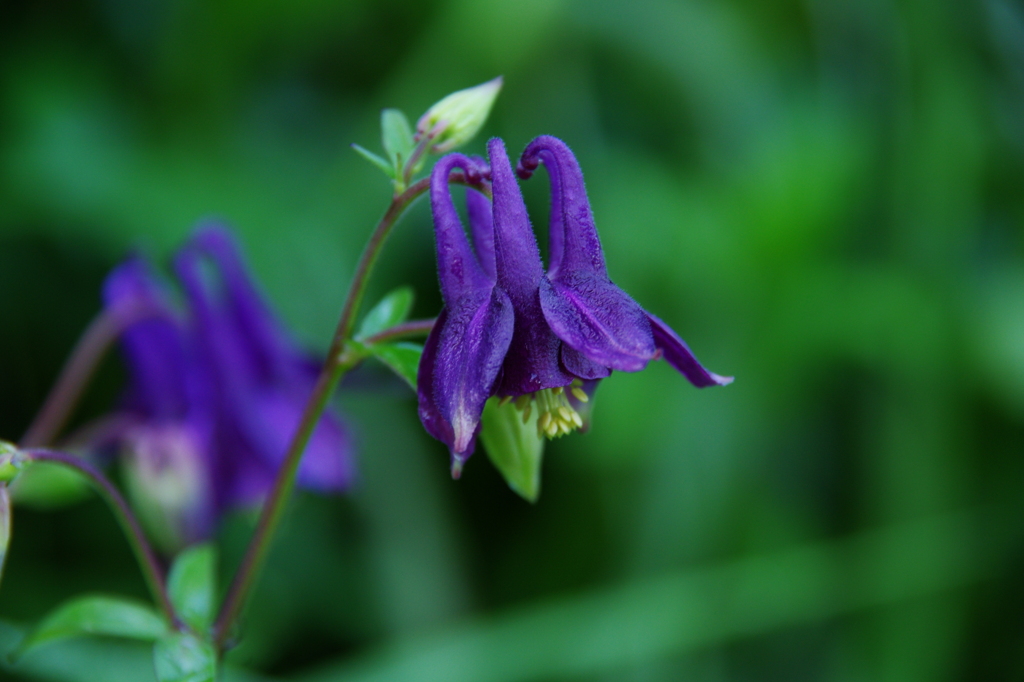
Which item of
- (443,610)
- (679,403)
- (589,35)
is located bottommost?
(443,610)

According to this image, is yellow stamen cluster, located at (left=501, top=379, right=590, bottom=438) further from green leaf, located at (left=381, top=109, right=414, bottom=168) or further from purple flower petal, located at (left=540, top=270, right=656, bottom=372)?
green leaf, located at (left=381, top=109, right=414, bottom=168)

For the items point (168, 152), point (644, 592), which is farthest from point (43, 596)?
point (644, 592)

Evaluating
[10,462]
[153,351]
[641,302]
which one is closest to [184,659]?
[10,462]

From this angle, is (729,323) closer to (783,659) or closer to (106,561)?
(783,659)

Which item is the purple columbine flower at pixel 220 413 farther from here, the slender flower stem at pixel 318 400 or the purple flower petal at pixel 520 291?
the purple flower petal at pixel 520 291

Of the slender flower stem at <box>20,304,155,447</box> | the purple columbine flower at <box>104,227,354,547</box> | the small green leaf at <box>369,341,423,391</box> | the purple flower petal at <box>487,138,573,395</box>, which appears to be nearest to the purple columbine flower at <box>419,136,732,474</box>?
the purple flower petal at <box>487,138,573,395</box>

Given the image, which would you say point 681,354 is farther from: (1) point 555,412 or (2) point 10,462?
(2) point 10,462

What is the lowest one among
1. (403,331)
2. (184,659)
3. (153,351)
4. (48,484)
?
(184,659)
